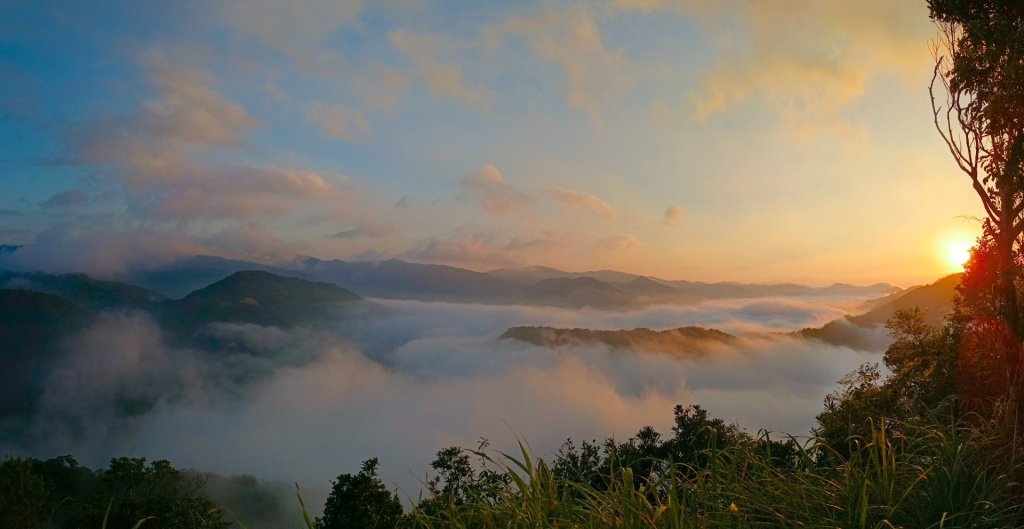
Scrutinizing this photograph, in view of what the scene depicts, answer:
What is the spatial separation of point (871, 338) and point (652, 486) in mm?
157653

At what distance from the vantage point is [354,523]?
21.3 metres

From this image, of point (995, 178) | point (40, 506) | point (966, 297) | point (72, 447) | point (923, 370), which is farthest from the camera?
point (72, 447)

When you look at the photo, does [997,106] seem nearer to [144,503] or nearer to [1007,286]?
[1007,286]

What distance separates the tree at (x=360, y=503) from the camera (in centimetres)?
2114

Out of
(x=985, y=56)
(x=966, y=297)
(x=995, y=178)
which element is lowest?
(x=966, y=297)

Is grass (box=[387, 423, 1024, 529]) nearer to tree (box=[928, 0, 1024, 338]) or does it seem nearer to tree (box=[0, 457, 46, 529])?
tree (box=[928, 0, 1024, 338])

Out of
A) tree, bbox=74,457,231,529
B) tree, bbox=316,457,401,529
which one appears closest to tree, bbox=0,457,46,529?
tree, bbox=74,457,231,529

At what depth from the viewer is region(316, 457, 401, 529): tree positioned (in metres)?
21.1

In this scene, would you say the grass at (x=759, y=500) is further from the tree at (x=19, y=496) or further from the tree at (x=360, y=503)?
the tree at (x=19, y=496)

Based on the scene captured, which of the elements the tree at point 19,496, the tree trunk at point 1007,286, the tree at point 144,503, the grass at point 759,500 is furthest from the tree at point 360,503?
the grass at point 759,500

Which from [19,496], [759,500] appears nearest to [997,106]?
[759,500]

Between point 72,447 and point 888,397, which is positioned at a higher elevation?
point 888,397

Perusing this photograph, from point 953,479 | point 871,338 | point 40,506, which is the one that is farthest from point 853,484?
point 871,338

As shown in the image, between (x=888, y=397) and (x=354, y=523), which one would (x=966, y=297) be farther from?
(x=354, y=523)
